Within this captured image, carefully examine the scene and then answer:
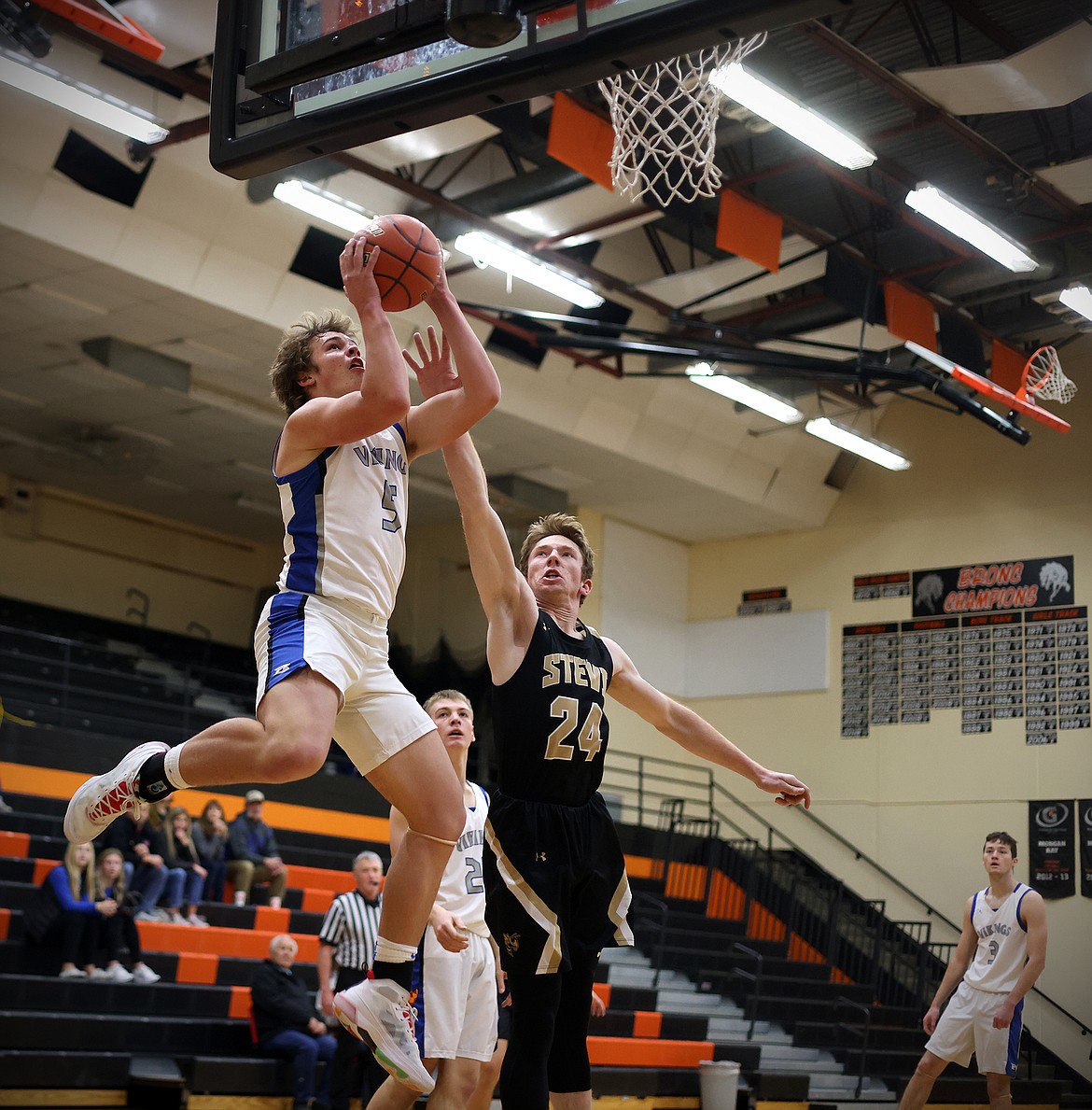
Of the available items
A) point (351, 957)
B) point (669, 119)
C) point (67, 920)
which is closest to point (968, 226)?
point (669, 119)

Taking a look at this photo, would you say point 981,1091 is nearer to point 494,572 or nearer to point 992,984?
point 992,984

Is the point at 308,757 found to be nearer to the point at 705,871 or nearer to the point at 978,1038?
the point at 978,1038

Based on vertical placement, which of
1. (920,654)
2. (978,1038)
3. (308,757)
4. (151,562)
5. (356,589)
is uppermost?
(151,562)

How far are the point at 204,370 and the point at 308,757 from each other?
11903mm

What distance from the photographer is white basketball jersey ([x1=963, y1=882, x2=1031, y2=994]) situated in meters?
9.23

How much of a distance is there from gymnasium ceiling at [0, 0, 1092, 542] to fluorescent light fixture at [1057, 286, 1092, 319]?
0.76 feet

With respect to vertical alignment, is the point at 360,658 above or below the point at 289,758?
above

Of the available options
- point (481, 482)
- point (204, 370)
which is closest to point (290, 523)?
point (481, 482)

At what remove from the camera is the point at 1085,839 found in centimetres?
1549

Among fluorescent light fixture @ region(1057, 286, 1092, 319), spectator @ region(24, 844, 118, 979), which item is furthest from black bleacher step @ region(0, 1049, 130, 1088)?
fluorescent light fixture @ region(1057, 286, 1092, 319)

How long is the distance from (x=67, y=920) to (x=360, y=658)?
658cm

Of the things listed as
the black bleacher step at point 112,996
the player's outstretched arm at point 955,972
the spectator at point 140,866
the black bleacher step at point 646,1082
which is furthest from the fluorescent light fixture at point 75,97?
the player's outstretched arm at point 955,972

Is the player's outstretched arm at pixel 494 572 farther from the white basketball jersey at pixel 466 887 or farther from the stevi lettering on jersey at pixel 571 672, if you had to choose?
the white basketball jersey at pixel 466 887

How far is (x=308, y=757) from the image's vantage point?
3.50 m
